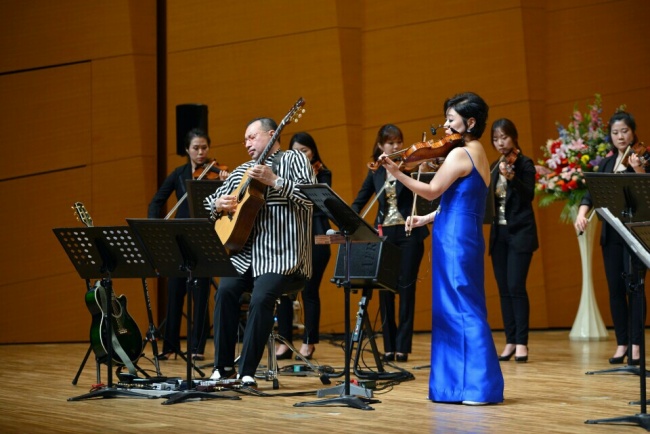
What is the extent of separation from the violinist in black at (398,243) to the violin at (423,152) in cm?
178

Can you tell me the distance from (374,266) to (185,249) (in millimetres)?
1385

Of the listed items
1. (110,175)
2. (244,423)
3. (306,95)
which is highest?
(306,95)

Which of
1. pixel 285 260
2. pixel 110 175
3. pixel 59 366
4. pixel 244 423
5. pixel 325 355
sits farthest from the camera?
pixel 110 175

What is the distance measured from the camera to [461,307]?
484 cm

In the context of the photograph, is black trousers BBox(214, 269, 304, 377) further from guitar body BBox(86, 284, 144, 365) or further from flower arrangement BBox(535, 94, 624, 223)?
flower arrangement BBox(535, 94, 624, 223)

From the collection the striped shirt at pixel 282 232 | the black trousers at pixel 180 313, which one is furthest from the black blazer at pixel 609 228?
the black trousers at pixel 180 313

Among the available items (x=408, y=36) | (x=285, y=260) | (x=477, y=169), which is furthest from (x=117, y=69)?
(x=477, y=169)

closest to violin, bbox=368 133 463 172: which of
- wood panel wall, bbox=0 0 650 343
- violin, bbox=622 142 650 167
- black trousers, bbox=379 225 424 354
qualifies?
violin, bbox=622 142 650 167

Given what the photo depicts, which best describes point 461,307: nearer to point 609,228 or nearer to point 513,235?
point 609,228

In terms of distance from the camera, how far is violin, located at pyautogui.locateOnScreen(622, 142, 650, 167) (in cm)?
611

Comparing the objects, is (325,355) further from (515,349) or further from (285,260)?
(285,260)

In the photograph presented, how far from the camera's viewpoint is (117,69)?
28.1ft

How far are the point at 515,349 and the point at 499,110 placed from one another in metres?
2.82

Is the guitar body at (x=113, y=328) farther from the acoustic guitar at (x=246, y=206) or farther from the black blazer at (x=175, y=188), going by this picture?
the black blazer at (x=175, y=188)
